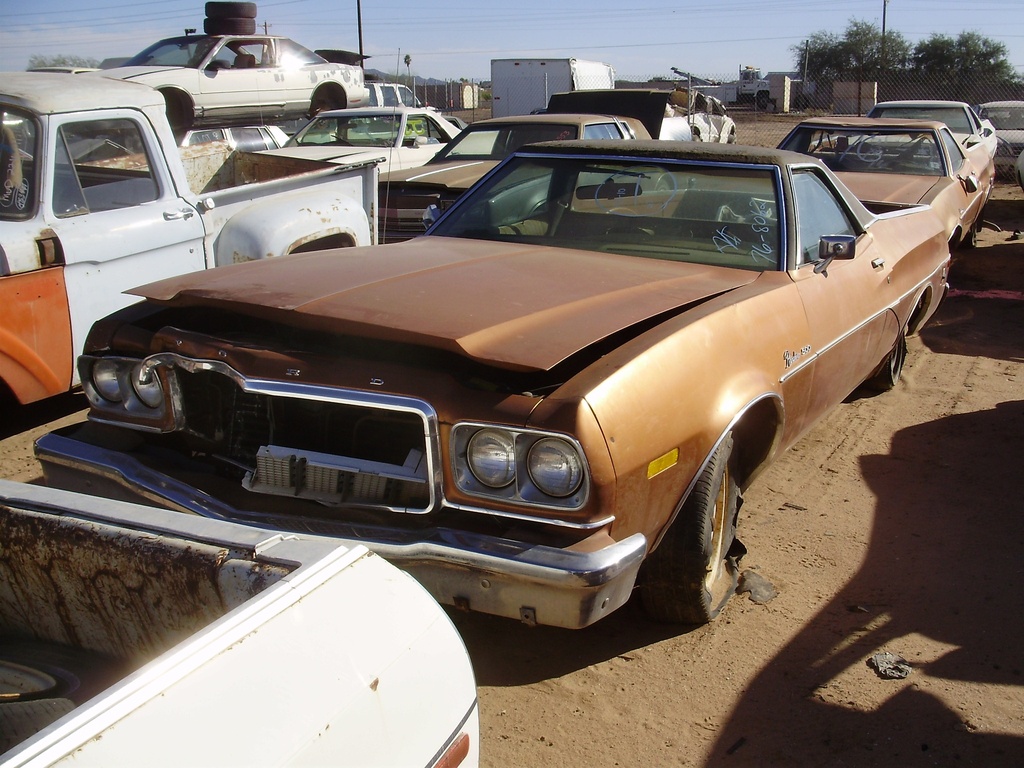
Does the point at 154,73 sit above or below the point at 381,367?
above

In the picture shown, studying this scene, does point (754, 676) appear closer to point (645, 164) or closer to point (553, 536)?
point (553, 536)

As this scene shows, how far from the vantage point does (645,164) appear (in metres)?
4.28

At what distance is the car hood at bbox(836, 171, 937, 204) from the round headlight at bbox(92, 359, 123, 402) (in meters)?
5.71

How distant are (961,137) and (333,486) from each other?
31.5 ft

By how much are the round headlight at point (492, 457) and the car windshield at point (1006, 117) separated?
59.8 ft

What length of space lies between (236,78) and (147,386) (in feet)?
37.3

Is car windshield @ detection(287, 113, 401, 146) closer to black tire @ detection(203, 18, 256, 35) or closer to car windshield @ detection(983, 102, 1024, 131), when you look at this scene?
black tire @ detection(203, 18, 256, 35)

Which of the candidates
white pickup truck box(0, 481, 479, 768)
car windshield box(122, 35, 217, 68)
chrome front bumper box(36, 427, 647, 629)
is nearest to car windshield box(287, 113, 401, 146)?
car windshield box(122, 35, 217, 68)

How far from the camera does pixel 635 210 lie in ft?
13.9

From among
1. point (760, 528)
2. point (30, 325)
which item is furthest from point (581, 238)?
point (30, 325)

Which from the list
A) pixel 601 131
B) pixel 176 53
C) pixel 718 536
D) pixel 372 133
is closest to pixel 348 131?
pixel 372 133

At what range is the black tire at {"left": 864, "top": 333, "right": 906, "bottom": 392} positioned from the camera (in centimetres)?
577

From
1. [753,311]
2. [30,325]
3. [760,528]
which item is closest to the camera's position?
[753,311]

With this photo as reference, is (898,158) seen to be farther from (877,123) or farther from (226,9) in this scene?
(226,9)
